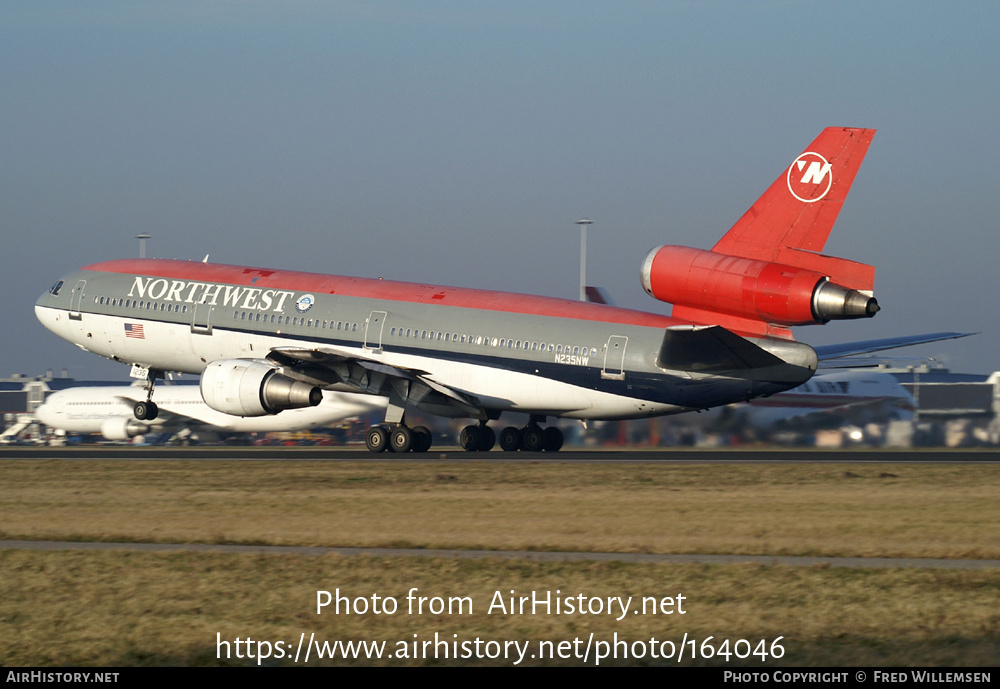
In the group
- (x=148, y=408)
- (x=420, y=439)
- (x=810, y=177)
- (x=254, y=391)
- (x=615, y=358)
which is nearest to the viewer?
(x=810, y=177)

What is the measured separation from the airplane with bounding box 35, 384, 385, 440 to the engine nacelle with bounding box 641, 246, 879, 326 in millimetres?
→ 25169

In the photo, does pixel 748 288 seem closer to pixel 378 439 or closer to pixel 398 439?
pixel 398 439

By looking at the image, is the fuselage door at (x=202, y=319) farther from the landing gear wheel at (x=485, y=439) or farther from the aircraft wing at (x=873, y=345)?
the aircraft wing at (x=873, y=345)

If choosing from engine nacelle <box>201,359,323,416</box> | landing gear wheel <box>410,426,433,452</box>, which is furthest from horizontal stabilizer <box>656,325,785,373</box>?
engine nacelle <box>201,359,323,416</box>

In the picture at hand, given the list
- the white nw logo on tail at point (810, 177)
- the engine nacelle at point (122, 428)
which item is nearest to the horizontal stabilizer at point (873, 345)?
the white nw logo on tail at point (810, 177)

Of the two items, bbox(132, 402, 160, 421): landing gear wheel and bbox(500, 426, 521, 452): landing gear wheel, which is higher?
bbox(132, 402, 160, 421): landing gear wheel

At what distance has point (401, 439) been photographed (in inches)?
1549

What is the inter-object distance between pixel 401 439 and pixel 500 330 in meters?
5.09

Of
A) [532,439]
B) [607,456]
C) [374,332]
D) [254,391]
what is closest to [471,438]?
[532,439]

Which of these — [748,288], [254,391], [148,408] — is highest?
[748,288]

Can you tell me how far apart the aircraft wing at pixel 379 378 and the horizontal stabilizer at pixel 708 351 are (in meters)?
7.57

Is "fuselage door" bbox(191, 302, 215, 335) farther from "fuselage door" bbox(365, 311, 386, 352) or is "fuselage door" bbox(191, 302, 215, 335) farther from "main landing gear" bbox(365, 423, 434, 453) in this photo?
"main landing gear" bbox(365, 423, 434, 453)

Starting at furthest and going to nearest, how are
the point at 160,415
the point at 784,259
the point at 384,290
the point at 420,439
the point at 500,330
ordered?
the point at 160,415
the point at 384,290
the point at 420,439
the point at 500,330
the point at 784,259

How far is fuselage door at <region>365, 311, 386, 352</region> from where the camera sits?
39.7 metres
